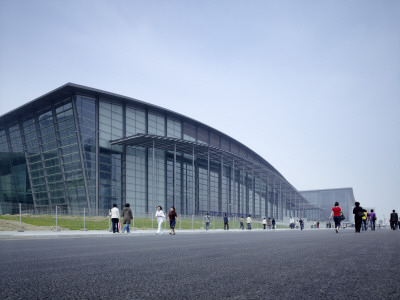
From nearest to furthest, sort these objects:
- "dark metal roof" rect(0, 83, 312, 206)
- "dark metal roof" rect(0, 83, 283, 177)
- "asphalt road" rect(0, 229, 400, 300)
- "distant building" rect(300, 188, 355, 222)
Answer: "asphalt road" rect(0, 229, 400, 300), "dark metal roof" rect(0, 83, 283, 177), "dark metal roof" rect(0, 83, 312, 206), "distant building" rect(300, 188, 355, 222)

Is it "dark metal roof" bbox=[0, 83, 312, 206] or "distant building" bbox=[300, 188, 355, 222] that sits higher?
"dark metal roof" bbox=[0, 83, 312, 206]

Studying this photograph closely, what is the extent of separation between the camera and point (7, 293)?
122 inches

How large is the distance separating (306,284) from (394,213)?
29547mm

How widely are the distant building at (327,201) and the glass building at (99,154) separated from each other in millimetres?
68475

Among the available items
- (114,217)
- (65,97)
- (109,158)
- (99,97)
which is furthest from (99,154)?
(114,217)

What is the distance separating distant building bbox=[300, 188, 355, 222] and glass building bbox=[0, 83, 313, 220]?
2696 inches

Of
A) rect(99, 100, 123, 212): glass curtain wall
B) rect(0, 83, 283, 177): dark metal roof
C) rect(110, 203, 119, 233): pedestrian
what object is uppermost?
rect(0, 83, 283, 177): dark metal roof

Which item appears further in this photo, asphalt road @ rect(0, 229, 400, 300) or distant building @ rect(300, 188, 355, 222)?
distant building @ rect(300, 188, 355, 222)

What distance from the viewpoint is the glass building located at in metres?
44.3

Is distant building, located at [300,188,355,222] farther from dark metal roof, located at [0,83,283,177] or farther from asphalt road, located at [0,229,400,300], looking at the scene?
asphalt road, located at [0,229,400,300]

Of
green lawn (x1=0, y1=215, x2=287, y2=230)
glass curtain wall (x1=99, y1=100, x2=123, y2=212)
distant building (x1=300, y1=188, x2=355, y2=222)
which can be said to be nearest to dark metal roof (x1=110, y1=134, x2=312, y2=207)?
glass curtain wall (x1=99, y1=100, x2=123, y2=212)

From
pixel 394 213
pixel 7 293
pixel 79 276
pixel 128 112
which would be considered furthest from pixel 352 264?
pixel 128 112

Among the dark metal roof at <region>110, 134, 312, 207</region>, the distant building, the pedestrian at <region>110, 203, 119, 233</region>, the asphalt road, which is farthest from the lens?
the distant building

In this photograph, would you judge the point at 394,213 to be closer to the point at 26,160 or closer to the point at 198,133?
the point at 198,133
